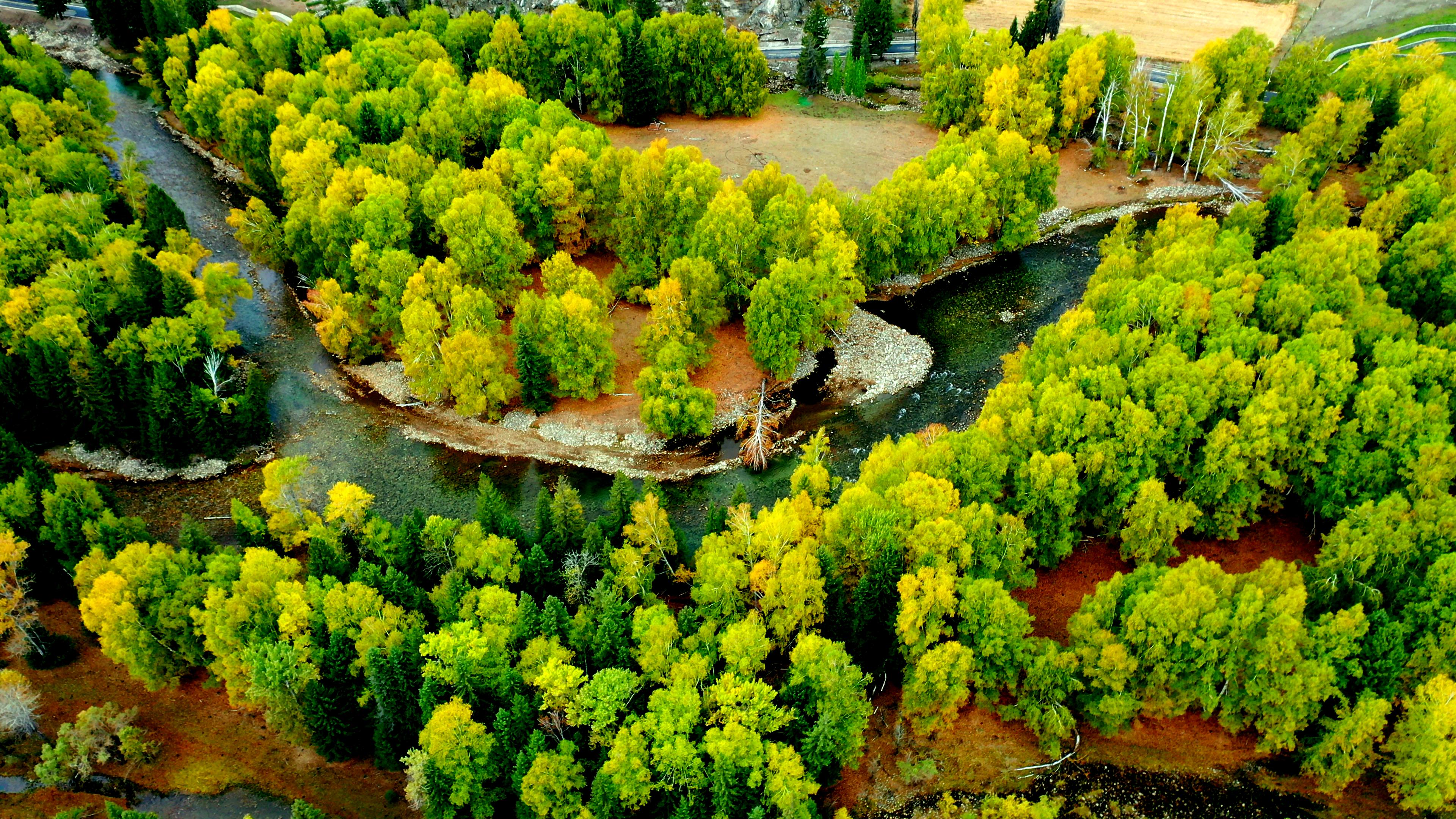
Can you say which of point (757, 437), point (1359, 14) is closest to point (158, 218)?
point (757, 437)

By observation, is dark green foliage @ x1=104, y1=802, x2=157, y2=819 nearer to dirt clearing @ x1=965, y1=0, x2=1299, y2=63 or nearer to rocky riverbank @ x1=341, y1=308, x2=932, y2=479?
rocky riverbank @ x1=341, y1=308, x2=932, y2=479

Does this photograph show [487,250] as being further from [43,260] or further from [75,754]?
[75,754]

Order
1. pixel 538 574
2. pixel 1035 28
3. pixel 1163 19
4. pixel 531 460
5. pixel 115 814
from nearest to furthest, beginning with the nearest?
pixel 115 814 < pixel 538 574 < pixel 531 460 < pixel 1035 28 < pixel 1163 19

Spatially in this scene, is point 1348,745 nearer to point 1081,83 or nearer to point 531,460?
point 531,460

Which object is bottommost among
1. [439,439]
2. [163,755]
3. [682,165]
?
[163,755]

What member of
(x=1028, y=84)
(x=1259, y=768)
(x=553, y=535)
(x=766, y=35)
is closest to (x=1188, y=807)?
(x=1259, y=768)

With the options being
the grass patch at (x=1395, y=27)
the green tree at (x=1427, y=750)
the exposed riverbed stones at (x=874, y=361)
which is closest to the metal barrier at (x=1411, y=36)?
the grass patch at (x=1395, y=27)

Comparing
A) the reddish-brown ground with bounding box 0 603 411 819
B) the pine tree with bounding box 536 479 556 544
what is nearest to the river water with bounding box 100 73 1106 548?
the pine tree with bounding box 536 479 556 544

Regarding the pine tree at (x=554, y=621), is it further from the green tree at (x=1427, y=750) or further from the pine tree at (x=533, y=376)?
the green tree at (x=1427, y=750)
